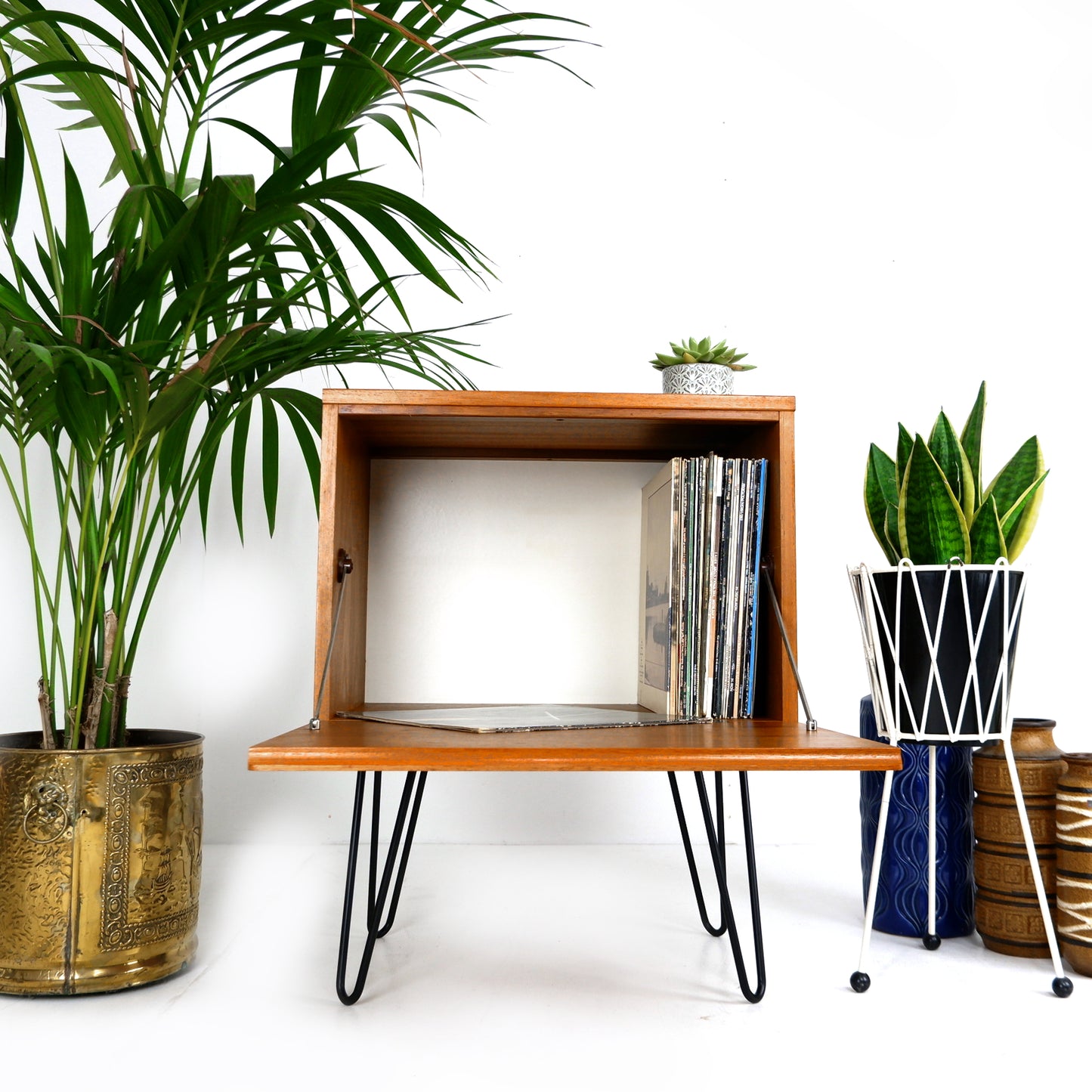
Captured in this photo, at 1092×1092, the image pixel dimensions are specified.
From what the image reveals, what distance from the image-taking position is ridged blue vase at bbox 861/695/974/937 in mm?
1233

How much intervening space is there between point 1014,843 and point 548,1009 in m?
0.61

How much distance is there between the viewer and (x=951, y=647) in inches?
44.3

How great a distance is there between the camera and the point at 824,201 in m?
1.79

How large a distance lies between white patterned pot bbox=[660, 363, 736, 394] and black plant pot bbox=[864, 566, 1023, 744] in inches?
12.0

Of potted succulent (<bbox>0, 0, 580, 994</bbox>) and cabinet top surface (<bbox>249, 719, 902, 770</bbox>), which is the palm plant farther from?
cabinet top surface (<bbox>249, 719, 902, 770</bbox>)

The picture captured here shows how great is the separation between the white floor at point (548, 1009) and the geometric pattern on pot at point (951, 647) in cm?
29

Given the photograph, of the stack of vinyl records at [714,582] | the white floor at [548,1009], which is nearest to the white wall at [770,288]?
the white floor at [548,1009]

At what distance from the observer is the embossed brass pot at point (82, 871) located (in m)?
0.98

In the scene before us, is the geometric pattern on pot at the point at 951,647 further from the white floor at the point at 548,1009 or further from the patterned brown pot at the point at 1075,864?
the white floor at the point at 548,1009

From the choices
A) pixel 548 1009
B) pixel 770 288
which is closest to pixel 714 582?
pixel 548 1009

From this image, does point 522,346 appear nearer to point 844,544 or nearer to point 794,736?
point 844,544

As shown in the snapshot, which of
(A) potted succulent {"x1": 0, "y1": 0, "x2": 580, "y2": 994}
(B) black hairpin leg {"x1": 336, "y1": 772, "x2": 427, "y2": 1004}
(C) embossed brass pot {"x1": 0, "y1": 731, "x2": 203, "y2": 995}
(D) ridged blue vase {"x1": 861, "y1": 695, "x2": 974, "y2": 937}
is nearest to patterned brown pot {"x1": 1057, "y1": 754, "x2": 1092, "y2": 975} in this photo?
(D) ridged blue vase {"x1": 861, "y1": 695, "x2": 974, "y2": 937}

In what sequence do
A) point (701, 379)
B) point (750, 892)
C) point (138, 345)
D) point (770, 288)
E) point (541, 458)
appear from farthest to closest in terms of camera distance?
point (770, 288)
point (541, 458)
point (701, 379)
point (750, 892)
point (138, 345)

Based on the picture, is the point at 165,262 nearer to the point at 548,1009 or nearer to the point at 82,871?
the point at 82,871
